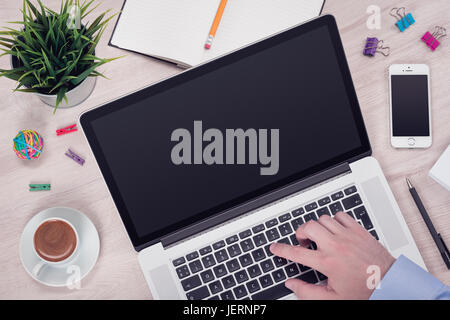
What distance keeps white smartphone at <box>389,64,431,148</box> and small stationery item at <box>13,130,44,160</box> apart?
2.54ft

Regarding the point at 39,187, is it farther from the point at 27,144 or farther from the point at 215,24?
the point at 215,24

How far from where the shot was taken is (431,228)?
0.92 metres

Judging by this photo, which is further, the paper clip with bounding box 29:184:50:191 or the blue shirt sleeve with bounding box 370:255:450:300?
the paper clip with bounding box 29:184:50:191

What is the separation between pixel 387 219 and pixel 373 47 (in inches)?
14.9

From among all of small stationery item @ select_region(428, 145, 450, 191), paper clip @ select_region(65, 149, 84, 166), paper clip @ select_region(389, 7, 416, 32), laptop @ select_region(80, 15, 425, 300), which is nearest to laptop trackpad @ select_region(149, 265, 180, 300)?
laptop @ select_region(80, 15, 425, 300)

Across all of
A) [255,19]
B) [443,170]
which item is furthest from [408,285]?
[255,19]

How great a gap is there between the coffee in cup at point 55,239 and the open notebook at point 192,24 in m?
0.41

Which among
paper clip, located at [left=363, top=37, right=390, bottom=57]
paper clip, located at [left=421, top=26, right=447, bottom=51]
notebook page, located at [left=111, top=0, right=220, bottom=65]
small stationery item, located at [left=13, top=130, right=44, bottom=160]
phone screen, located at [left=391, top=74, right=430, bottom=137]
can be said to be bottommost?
phone screen, located at [left=391, top=74, right=430, bottom=137]

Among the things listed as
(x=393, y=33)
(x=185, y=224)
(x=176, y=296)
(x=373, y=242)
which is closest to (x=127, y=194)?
(x=185, y=224)

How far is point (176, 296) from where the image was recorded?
85cm

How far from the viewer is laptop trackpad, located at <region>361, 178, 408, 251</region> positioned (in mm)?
872

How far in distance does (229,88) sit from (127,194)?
289 mm

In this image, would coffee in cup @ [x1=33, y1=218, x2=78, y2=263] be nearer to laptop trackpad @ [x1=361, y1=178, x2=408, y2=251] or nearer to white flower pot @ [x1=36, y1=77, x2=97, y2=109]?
white flower pot @ [x1=36, y1=77, x2=97, y2=109]

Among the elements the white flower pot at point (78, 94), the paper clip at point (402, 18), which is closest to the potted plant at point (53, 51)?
the white flower pot at point (78, 94)
